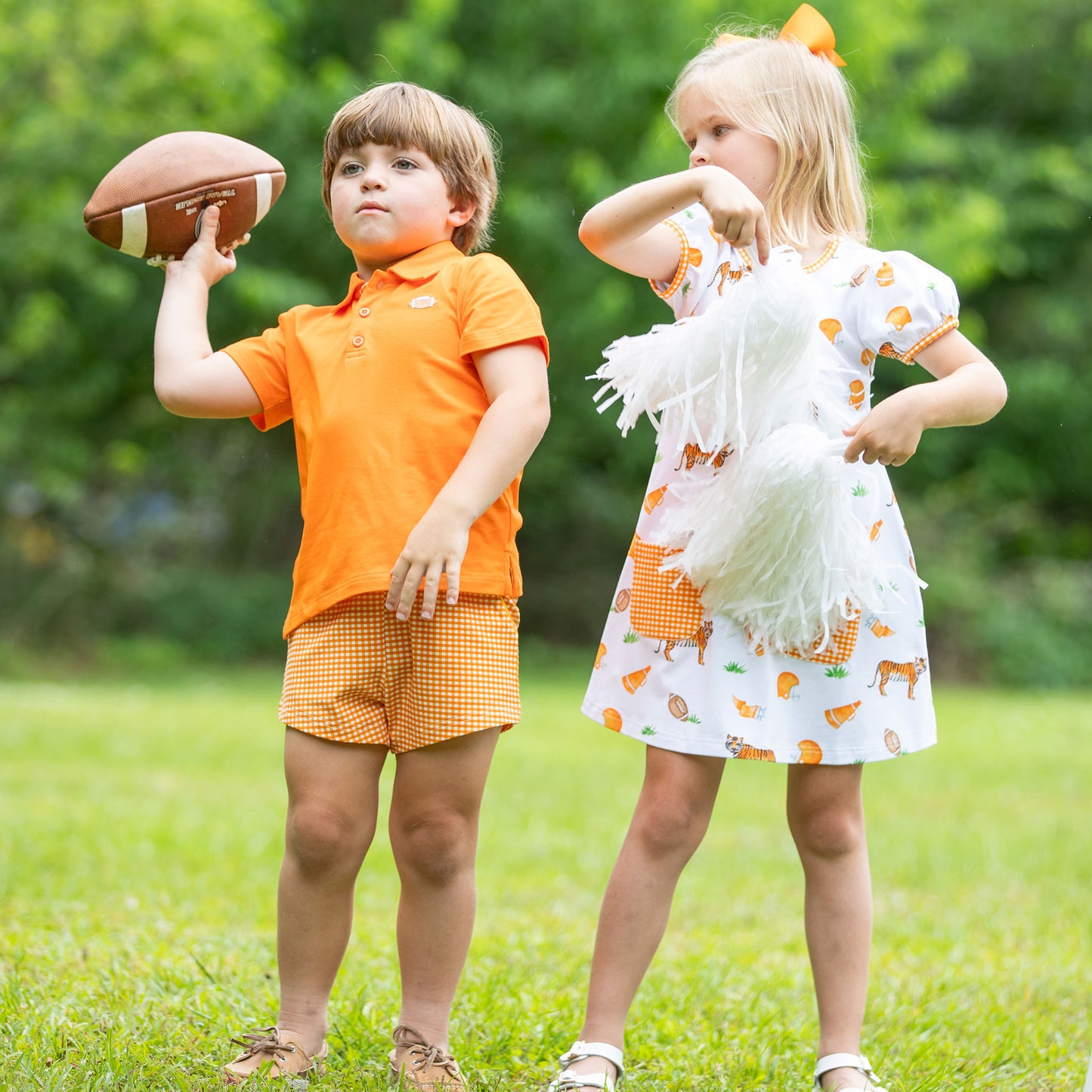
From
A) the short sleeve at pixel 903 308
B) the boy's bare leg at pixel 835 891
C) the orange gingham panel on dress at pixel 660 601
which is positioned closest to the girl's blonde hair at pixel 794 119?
the short sleeve at pixel 903 308

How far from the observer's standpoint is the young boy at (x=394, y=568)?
2398mm

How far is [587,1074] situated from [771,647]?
0.83m

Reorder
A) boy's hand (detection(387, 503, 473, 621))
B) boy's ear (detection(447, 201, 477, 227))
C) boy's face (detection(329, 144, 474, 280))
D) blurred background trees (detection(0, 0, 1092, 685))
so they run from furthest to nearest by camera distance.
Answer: blurred background trees (detection(0, 0, 1092, 685)), boy's ear (detection(447, 201, 477, 227)), boy's face (detection(329, 144, 474, 280)), boy's hand (detection(387, 503, 473, 621))

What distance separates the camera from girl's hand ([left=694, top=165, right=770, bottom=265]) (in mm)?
2287

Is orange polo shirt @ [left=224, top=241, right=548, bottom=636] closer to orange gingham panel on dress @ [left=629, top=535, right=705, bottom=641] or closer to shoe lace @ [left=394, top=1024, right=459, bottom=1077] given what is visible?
orange gingham panel on dress @ [left=629, top=535, right=705, bottom=641]

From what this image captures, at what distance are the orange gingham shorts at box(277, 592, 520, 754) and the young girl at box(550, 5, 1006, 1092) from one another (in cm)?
31

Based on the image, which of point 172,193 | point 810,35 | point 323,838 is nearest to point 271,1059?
point 323,838

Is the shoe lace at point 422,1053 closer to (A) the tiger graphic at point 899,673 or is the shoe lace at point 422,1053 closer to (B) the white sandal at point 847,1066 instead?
(B) the white sandal at point 847,1066

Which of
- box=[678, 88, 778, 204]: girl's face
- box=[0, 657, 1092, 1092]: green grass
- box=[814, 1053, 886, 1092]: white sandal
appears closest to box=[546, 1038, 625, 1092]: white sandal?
box=[0, 657, 1092, 1092]: green grass

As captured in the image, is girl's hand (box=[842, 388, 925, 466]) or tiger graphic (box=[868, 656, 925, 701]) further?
tiger graphic (box=[868, 656, 925, 701])

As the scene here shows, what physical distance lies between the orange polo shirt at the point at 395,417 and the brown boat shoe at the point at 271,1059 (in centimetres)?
73

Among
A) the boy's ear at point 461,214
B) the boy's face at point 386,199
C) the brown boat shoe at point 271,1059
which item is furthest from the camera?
the boy's ear at point 461,214

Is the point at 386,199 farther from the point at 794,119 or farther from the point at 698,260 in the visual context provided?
the point at 794,119

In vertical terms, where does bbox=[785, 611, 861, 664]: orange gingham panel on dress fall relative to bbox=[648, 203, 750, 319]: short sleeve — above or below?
below
